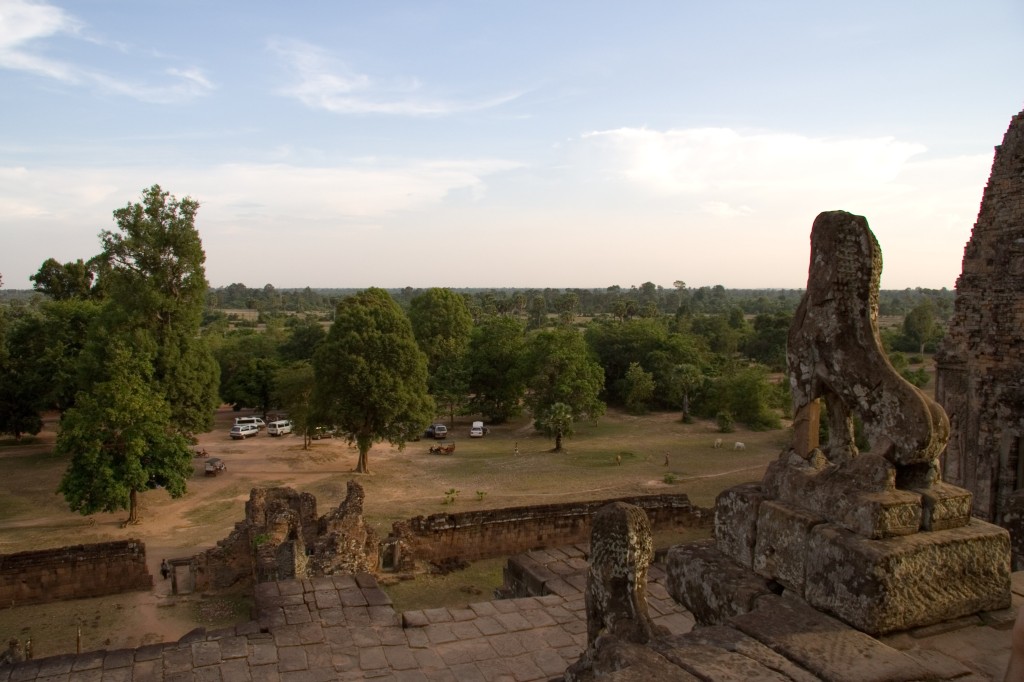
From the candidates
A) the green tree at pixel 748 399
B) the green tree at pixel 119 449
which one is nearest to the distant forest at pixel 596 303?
the green tree at pixel 748 399

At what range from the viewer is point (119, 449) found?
14547 millimetres

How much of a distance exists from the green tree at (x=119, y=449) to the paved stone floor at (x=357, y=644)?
26.1 ft

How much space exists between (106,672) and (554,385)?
20.7 metres

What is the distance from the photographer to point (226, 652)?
246 inches

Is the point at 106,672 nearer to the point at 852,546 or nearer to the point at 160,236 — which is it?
the point at 852,546

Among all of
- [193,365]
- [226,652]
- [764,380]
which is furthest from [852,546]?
[764,380]

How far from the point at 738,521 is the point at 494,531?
9234 millimetres

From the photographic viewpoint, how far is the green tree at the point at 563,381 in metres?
25.4

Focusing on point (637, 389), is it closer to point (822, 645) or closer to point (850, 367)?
point (850, 367)

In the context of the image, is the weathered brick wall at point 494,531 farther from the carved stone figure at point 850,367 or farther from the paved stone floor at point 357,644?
the carved stone figure at point 850,367

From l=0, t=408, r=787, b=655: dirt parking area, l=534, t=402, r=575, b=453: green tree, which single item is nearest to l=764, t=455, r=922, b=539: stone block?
l=0, t=408, r=787, b=655: dirt parking area

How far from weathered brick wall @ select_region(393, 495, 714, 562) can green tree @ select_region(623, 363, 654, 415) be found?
1814cm

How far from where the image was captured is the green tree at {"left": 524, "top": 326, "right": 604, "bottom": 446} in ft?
83.4

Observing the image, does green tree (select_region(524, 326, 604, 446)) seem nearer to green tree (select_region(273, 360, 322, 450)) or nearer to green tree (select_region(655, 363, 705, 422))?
green tree (select_region(655, 363, 705, 422))
